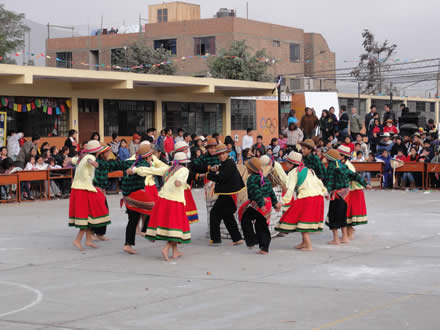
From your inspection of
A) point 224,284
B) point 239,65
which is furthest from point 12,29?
point 224,284

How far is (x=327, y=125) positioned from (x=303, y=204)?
1531 cm

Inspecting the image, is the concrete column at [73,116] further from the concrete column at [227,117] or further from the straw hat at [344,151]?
the straw hat at [344,151]

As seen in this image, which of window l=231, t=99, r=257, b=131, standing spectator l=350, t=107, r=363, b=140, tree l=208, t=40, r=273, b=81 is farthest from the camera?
tree l=208, t=40, r=273, b=81

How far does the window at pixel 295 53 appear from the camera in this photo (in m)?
59.3

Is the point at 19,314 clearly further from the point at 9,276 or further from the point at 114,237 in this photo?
the point at 114,237

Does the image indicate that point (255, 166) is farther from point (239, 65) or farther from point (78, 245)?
point (239, 65)

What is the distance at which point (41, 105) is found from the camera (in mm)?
24703

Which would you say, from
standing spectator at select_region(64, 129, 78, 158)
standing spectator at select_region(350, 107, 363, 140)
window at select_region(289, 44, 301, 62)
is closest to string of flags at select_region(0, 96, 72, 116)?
standing spectator at select_region(64, 129, 78, 158)

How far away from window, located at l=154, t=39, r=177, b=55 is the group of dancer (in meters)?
44.1

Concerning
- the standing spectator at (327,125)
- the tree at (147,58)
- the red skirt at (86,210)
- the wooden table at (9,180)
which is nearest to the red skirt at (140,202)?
the red skirt at (86,210)

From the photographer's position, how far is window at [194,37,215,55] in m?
54.4

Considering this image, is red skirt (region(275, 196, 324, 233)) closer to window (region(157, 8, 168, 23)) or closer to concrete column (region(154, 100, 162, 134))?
A: concrete column (region(154, 100, 162, 134))

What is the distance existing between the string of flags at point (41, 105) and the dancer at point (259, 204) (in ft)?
47.2

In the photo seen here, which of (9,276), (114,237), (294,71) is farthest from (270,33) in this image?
(9,276)
